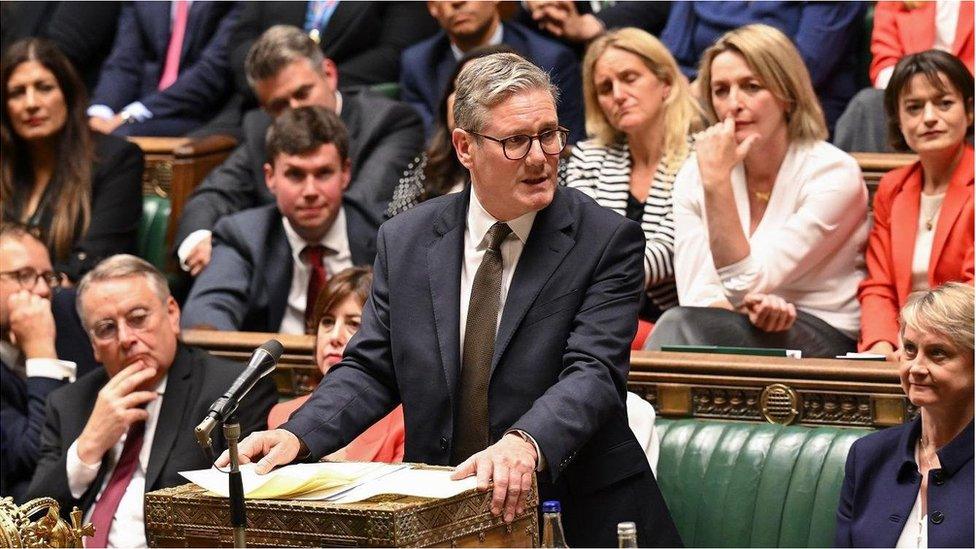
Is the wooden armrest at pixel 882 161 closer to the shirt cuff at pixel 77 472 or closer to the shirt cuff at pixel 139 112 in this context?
the shirt cuff at pixel 77 472

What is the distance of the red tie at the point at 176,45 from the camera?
5.95m

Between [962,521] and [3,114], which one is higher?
[3,114]

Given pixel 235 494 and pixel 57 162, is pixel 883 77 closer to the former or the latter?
pixel 57 162

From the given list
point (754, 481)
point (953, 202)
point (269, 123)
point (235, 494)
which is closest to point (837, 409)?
point (754, 481)

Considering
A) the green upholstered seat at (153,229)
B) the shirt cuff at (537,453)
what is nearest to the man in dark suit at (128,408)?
the shirt cuff at (537,453)

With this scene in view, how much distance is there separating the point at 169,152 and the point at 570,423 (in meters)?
3.46

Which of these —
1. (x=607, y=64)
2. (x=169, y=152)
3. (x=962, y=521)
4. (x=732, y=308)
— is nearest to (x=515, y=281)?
(x=962, y=521)

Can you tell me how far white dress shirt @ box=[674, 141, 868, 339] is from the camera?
379 cm

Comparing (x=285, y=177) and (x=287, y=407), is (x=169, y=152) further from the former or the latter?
(x=287, y=407)

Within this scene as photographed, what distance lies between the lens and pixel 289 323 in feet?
14.5

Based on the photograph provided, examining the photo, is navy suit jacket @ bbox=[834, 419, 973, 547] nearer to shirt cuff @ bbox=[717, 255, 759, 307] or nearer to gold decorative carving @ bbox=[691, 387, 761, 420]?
gold decorative carving @ bbox=[691, 387, 761, 420]

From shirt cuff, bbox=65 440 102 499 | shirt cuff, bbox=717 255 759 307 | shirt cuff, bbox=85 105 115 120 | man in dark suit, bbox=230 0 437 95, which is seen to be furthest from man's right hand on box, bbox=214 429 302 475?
shirt cuff, bbox=85 105 115 120

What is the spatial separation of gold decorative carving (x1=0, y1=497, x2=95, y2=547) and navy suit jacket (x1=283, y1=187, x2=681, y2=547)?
63 centimetres

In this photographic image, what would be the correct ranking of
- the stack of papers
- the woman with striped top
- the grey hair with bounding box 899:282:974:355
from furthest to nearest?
the woman with striped top < the grey hair with bounding box 899:282:974:355 < the stack of papers
